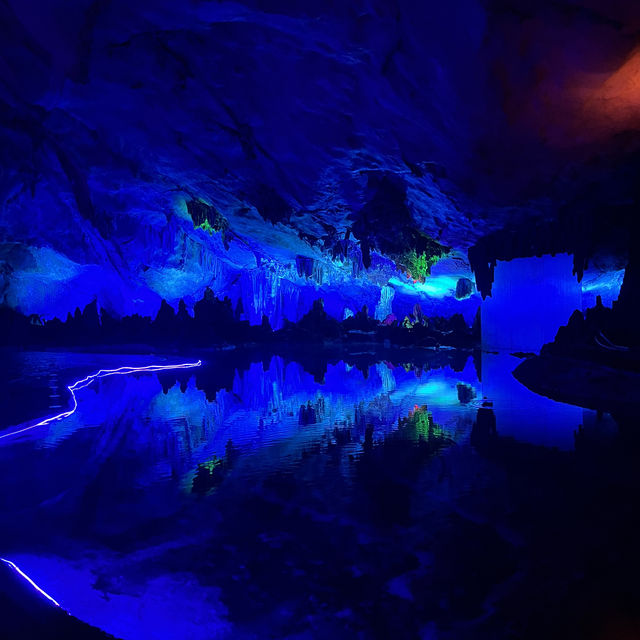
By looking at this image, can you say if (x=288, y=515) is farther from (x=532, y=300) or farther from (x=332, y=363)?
(x=532, y=300)

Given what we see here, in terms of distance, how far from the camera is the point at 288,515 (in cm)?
345

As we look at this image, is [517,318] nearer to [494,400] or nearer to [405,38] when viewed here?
[494,400]

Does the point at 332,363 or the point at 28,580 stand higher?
the point at 332,363

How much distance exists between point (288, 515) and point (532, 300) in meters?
13.0

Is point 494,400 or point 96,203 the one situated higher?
point 96,203

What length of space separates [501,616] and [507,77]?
7.19 metres

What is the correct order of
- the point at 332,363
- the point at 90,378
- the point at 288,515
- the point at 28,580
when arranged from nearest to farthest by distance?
the point at 28,580
the point at 288,515
the point at 90,378
the point at 332,363

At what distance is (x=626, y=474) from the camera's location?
412 centimetres

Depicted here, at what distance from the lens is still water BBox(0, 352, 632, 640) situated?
2418 millimetres

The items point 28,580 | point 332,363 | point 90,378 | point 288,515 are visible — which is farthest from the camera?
point 332,363

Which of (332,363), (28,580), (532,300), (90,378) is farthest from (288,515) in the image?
(532,300)

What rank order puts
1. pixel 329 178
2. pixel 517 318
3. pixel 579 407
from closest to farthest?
pixel 579 407, pixel 329 178, pixel 517 318

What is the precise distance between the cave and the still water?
22 millimetres

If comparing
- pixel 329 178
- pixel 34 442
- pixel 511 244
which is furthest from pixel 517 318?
pixel 34 442
